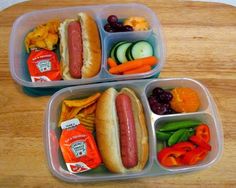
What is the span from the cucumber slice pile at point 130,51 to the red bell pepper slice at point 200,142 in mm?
330

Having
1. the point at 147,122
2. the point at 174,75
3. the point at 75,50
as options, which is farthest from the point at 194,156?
the point at 75,50

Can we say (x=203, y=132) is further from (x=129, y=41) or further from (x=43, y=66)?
(x=43, y=66)

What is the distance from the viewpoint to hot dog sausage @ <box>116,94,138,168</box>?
948mm

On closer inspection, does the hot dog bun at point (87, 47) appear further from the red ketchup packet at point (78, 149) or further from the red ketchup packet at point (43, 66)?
the red ketchup packet at point (78, 149)

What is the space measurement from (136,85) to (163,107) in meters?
0.11

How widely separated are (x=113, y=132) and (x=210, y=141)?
0.99 feet

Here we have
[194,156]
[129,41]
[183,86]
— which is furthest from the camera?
[129,41]

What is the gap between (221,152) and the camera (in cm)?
97

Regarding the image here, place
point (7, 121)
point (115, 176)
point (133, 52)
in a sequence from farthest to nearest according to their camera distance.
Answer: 1. point (133, 52)
2. point (7, 121)
3. point (115, 176)

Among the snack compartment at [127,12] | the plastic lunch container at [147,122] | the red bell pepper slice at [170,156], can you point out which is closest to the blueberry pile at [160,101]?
the plastic lunch container at [147,122]

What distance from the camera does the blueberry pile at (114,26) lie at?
1174 millimetres

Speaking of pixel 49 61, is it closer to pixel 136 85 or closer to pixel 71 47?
pixel 71 47

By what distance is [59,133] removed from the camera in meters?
1.03

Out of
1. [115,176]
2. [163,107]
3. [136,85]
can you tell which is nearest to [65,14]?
[136,85]
